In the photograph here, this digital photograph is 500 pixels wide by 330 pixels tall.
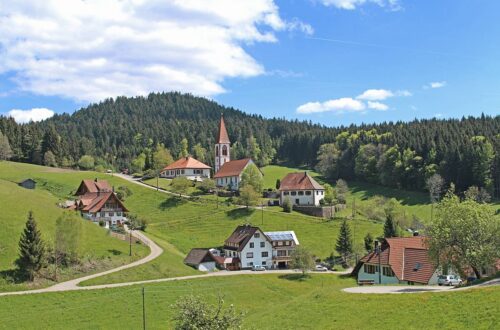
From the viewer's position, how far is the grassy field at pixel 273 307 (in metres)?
31.2

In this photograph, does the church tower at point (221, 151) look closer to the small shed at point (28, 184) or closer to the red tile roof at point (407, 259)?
the small shed at point (28, 184)

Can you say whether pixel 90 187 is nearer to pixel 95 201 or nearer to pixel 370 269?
pixel 95 201

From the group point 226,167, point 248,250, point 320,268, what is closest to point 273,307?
point 320,268

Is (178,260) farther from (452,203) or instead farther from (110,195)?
(452,203)

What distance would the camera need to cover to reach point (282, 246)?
3524 inches

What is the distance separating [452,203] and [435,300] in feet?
44.9

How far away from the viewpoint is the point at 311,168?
199m

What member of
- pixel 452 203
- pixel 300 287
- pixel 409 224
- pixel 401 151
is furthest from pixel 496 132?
pixel 452 203

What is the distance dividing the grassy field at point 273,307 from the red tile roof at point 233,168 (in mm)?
62653

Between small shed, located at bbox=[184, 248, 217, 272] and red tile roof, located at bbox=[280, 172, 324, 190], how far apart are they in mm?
40342

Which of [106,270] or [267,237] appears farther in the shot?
[267,237]

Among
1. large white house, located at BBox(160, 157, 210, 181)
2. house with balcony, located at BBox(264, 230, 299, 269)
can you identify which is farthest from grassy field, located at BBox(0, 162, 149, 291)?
large white house, located at BBox(160, 157, 210, 181)

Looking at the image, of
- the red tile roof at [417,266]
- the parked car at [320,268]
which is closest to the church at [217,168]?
the parked car at [320,268]

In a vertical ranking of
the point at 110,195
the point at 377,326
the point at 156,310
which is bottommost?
A: the point at 156,310
